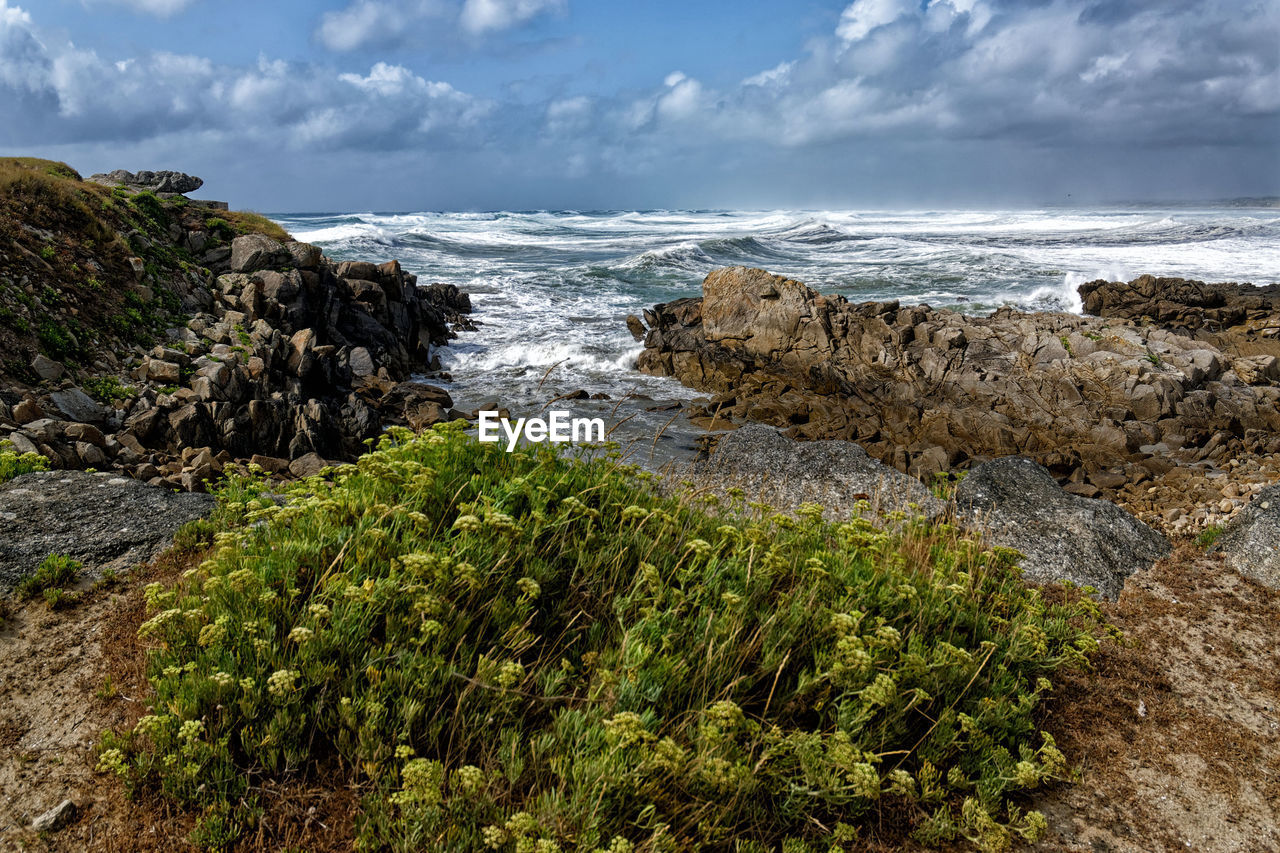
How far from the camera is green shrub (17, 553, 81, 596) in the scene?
457cm

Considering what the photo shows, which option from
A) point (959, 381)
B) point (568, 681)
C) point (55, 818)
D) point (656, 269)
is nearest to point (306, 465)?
point (55, 818)

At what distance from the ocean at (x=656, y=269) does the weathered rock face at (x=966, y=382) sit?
2445 mm

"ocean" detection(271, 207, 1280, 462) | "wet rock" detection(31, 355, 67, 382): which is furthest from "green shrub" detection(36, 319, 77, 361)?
"ocean" detection(271, 207, 1280, 462)

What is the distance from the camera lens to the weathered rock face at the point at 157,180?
24031 mm

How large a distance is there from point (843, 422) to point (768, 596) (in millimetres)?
11289

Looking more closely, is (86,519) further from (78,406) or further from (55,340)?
(55,340)

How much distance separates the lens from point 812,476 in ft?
30.5

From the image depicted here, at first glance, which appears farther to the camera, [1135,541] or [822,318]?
[822,318]

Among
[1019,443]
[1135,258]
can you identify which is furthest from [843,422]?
[1135,258]

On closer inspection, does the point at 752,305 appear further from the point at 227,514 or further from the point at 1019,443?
the point at 227,514

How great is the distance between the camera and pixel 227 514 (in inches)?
218

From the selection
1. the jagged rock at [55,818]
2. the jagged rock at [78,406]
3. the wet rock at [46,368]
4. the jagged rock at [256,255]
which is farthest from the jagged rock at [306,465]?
the jagged rock at [256,255]

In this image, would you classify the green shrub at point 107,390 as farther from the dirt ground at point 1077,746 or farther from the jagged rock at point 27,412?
the dirt ground at point 1077,746

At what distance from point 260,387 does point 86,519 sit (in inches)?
283
